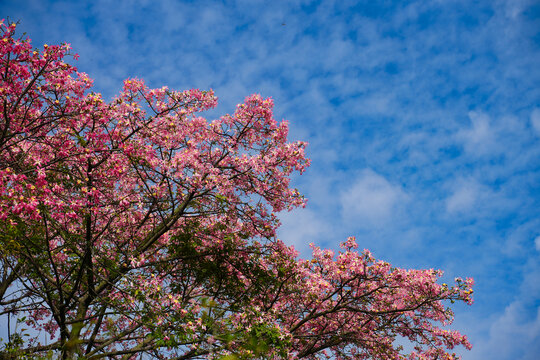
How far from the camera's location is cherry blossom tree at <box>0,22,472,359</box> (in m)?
8.88

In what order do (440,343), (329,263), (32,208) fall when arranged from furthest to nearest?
(440,343), (329,263), (32,208)

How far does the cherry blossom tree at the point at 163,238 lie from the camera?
8.88m

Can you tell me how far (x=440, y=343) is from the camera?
1484 centimetres

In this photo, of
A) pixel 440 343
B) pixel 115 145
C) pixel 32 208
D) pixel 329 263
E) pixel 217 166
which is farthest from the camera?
pixel 440 343

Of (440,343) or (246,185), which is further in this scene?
(440,343)

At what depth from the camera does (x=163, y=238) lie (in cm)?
1325

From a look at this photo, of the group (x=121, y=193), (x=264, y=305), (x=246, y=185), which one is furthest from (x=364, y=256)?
(x=121, y=193)

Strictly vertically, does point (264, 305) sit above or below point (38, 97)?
below

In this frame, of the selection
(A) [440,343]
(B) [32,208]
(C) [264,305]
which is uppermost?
(A) [440,343]

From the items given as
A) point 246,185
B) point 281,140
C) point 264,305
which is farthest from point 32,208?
point 264,305

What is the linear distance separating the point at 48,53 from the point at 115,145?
2437mm

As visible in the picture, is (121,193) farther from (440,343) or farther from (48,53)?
(440,343)

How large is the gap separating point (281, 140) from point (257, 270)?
144 inches

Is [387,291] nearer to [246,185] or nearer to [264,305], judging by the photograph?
[264,305]
